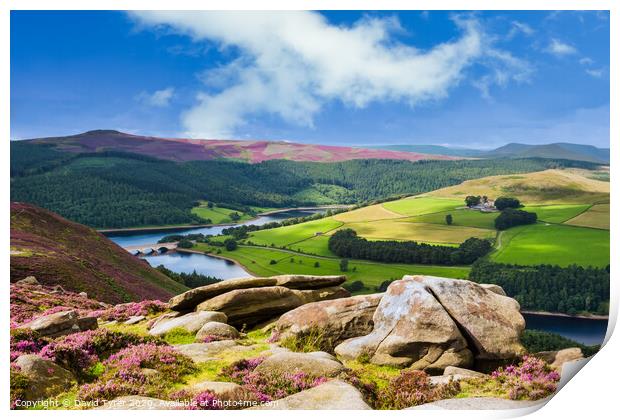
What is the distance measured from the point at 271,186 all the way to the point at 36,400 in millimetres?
18444

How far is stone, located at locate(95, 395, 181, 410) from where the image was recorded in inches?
362

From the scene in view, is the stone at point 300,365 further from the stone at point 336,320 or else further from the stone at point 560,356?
the stone at point 560,356

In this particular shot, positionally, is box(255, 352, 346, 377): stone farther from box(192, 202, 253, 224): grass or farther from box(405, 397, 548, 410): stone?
box(192, 202, 253, 224): grass

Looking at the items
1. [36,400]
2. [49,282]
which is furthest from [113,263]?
[36,400]

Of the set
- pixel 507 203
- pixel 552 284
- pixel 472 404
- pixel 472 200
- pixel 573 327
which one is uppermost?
pixel 472 200

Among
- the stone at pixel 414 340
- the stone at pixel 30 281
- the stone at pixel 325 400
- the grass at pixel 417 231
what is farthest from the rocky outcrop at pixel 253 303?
the stone at pixel 30 281

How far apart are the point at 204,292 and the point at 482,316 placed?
26.9ft

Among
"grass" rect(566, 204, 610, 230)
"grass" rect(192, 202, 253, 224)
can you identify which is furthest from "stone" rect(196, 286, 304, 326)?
"grass" rect(566, 204, 610, 230)

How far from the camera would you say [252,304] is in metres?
14.0

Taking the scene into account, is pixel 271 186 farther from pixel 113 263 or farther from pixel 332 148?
pixel 113 263

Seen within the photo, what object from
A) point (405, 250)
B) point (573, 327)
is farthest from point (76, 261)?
point (573, 327)

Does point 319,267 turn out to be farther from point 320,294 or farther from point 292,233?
point 320,294

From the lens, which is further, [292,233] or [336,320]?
[292,233]

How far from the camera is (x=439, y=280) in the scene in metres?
12.0
